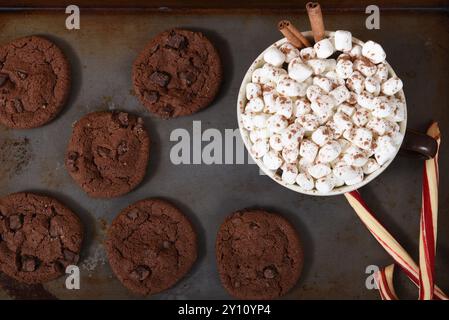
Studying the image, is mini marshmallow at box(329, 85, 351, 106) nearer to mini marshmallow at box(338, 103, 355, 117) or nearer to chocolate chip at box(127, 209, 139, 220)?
mini marshmallow at box(338, 103, 355, 117)

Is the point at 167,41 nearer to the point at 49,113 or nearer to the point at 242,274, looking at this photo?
the point at 49,113

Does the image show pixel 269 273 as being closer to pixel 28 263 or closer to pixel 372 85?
pixel 372 85

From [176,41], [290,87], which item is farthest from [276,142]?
[176,41]

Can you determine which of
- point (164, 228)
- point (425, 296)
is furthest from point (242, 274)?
point (425, 296)

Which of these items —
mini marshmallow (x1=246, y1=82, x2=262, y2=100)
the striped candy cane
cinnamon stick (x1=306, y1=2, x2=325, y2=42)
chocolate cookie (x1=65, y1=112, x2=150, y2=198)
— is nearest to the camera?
cinnamon stick (x1=306, y1=2, x2=325, y2=42)

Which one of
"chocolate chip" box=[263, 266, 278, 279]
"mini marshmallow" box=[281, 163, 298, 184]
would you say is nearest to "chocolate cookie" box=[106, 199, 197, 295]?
"chocolate chip" box=[263, 266, 278, 279]

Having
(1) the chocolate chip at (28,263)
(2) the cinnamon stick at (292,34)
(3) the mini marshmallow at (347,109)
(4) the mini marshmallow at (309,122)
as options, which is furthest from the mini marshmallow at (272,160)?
(1) the chocolate chip at (28,263)
